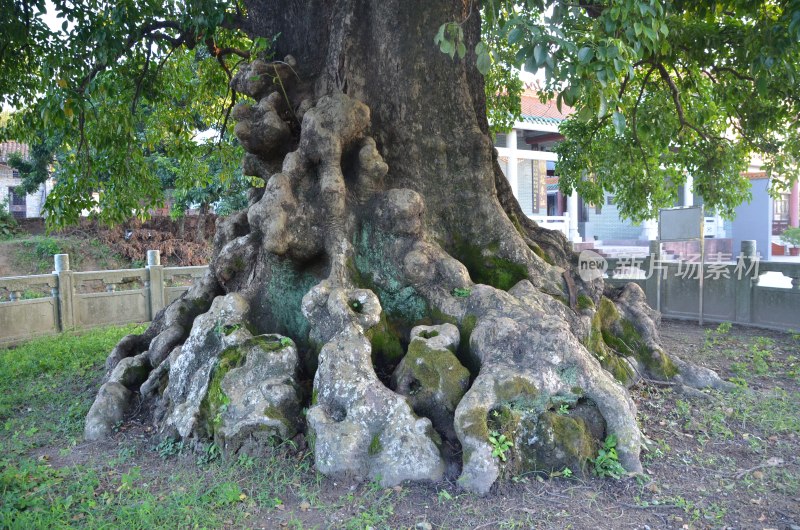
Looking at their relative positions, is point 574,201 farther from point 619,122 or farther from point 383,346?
point 619,122

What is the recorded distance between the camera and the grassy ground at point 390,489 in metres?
3.49

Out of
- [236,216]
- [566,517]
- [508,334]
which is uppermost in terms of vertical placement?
[236,216]

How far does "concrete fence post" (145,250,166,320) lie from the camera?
12.0 metres

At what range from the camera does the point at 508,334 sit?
4.50 m

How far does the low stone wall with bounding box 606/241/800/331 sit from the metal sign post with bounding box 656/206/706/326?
1.10 ft

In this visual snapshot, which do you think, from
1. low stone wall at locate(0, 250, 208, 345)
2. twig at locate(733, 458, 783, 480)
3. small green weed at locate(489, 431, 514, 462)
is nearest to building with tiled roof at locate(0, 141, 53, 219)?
low stone wall at locate(0, 250, 208, 345)

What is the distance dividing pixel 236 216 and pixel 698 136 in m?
7.03

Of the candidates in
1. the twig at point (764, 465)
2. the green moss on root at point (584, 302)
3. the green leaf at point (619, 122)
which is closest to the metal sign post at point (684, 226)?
the green moss on root at point (584, 302)

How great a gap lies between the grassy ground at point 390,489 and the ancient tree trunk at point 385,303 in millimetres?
171

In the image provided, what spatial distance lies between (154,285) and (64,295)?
1680 millimetres

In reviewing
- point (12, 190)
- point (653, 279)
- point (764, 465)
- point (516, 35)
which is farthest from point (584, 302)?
point (12, 190)

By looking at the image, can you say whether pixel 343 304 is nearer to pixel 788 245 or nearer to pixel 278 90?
pixel 278 90

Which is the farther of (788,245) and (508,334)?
(788,245)

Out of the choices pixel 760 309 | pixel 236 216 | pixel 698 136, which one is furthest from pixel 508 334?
pixel 760 309
